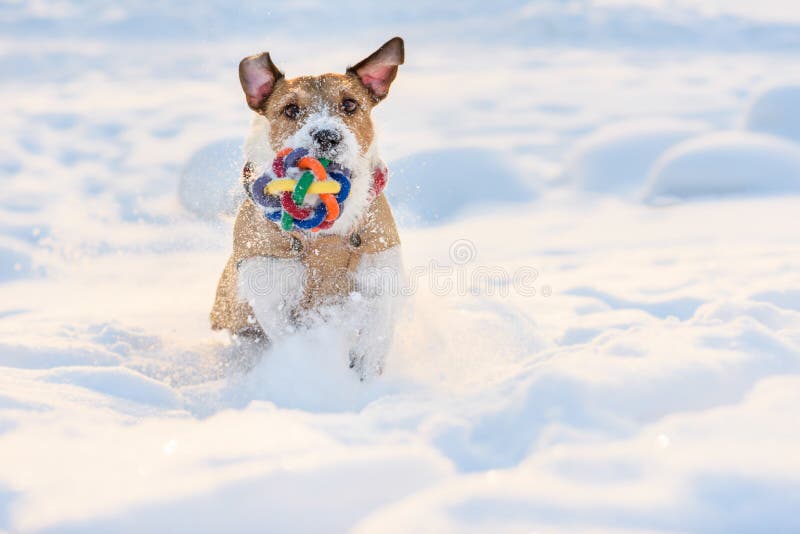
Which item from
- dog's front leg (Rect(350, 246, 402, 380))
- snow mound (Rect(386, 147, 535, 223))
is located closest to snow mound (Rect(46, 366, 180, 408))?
dog's front leg (Rect(350, 246, 402, 380))

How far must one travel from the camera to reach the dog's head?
331 centimetres

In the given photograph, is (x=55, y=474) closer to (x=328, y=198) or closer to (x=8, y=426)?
(x=8, y=426)

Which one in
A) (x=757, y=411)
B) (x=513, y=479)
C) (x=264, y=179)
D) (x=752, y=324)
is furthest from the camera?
(x=264, y=179)

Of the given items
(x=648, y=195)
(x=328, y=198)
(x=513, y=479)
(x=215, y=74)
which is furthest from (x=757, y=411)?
(x=215, y=74)

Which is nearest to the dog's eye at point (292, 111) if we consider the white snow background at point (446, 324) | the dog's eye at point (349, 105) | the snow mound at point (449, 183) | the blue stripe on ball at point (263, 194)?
the dog's eye at point (349, 105)

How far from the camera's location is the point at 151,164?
9.50m

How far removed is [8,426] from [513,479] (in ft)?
5.54

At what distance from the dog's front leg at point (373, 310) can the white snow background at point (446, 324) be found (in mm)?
112

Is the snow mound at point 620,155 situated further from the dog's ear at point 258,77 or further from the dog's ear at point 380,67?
the dog's ear at point 258,77

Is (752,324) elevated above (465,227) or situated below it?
below

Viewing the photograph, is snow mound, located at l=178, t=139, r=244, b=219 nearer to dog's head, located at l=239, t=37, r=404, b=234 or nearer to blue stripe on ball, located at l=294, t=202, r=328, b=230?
dog's head, located at l=239, t=37, r=404, b=234

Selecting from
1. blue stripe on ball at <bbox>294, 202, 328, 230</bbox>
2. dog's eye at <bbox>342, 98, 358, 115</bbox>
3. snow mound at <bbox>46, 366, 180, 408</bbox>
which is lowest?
snow mound at <bbox>46, 366, 180, 408</bbox>

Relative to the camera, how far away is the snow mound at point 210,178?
7590mm

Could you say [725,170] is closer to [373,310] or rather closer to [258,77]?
[373,310]
